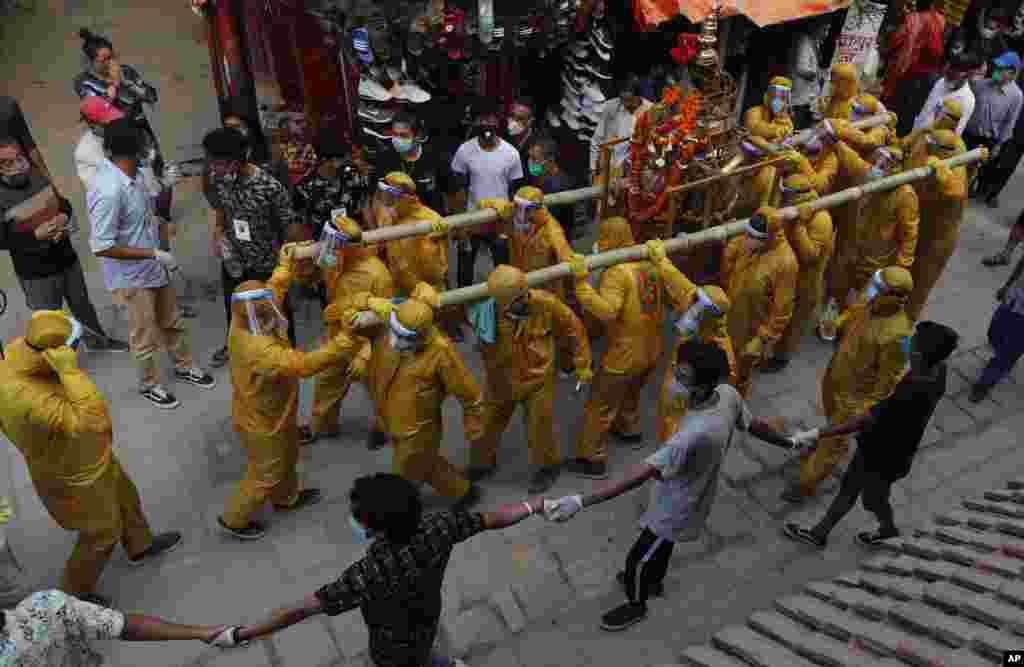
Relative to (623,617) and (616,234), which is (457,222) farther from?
(623,617)

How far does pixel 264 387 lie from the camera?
4316 millimetres

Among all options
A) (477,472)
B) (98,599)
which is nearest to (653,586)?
(477,472)

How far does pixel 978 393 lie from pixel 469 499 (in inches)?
159

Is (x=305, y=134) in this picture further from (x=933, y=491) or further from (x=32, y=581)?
(x=933, y=491)

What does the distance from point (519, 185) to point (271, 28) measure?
3.34 meters

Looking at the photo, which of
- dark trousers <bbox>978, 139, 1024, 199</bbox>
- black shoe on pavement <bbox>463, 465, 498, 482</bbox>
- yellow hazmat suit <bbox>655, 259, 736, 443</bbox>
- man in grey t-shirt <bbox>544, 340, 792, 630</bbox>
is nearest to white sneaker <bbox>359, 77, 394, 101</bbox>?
yellow hazmat suit <bbox>655, 259, 736, 443</bbox>

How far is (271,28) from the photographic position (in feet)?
26.6

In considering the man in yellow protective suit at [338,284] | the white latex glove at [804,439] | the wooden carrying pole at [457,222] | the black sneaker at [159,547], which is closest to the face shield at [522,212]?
the wooden carrying pole at [457,222]

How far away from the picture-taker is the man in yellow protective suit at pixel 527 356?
446 cm

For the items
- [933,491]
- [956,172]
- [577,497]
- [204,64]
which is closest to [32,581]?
[577,497]

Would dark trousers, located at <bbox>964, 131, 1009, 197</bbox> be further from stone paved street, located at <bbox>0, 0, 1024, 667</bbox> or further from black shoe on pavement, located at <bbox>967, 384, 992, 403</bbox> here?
black shoe on pavement, located at <bbox>967, 384, 992, 403</bbox>

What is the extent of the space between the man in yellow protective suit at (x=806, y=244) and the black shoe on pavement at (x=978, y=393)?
53.8 inches

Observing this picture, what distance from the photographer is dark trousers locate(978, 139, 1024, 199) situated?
8.50 metres

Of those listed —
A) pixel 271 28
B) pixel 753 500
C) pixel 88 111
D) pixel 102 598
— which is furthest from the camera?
pixel 271 28
